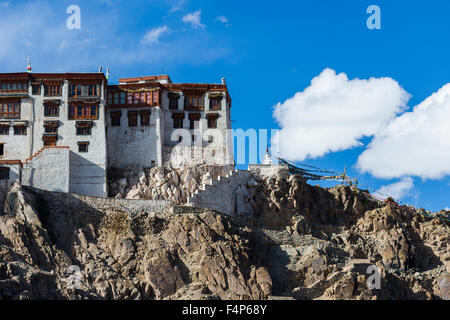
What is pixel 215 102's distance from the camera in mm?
105500

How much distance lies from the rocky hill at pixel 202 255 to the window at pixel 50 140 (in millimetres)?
11283

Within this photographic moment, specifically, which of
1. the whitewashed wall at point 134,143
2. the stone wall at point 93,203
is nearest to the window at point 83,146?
the whitewashed wall at point 134,143

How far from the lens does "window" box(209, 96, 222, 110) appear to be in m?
105

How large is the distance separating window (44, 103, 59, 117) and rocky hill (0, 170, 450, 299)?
14.4m

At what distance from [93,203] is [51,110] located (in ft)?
51.3

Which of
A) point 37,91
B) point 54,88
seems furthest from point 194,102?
point 37,91

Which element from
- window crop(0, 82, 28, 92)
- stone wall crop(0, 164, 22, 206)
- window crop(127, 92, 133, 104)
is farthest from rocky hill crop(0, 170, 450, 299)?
window crop(127, 92, 133, 104)

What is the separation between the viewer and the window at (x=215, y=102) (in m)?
105

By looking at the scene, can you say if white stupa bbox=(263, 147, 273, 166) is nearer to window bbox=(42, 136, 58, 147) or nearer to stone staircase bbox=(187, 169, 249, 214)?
stone staircase bbox=(187, 169, 249, 214)

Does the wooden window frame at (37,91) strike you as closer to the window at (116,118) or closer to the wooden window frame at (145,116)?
the window at (116,118)

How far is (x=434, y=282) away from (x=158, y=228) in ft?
113
